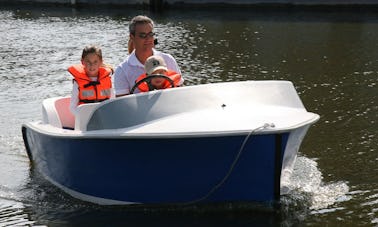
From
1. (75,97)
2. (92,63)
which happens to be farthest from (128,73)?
(75,97)

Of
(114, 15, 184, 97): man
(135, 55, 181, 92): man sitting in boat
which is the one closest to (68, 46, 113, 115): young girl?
(114, 15, 184, 97): man

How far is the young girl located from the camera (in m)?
6.47

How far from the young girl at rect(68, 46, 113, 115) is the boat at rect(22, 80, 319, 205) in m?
0.49

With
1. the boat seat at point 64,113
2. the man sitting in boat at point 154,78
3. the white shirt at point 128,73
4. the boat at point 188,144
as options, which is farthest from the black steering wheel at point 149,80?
the boat seat at point 64,113

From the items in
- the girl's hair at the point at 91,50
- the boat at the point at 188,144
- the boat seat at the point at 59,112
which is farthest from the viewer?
the boat seat at the point at 59,112

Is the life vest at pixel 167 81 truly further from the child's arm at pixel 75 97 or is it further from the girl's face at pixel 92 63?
the child's arm at pixel 75 97

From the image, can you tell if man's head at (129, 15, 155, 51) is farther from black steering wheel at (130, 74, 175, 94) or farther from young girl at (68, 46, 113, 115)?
black steering wheel at (130, 74, 175, 94)

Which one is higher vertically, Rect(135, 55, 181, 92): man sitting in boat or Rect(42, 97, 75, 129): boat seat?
Rect(135, 55, 181, 92): man sitting in boat

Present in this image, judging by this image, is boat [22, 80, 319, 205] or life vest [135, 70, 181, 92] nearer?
boat [22, 80, 319, 205]

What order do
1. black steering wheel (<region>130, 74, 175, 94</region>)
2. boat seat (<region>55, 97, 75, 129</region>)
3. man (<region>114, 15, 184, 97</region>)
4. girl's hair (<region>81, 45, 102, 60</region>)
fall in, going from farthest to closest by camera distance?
1. boat seat (<region>55, 97, 75, 129</region>)
2. man (<region>114, 15, 184, 97</region>)
3. girl's hair (<region>81, 45, 102, 60</region>)
4. black steering wheel (<region>130, 74, 175, 94</region>)

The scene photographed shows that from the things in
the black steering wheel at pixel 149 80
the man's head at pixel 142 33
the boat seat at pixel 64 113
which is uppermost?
the man's head at pixel 142 33

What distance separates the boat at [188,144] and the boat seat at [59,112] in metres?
0.74

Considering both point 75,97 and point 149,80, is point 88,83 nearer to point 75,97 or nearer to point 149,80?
point 75,97

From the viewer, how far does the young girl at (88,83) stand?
6.47m
